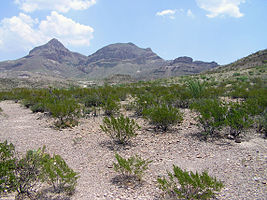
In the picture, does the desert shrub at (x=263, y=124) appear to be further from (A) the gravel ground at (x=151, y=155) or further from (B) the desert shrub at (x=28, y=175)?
(B) the desert shrub at (x=28, y=175)

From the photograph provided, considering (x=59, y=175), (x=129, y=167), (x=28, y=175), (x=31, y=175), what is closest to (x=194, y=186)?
(x=129, y=167)

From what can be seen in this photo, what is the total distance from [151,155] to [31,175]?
2.66 meters

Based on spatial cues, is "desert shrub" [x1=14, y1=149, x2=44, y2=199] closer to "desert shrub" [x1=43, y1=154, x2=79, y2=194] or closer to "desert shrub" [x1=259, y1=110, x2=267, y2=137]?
"desert shrub" [x1=43, y1=154, x2=79, y2=194]

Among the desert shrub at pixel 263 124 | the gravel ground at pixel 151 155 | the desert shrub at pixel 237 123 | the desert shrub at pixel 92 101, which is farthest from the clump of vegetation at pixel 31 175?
the desert shrub at pixel 92 101

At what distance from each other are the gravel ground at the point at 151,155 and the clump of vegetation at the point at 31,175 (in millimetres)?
337

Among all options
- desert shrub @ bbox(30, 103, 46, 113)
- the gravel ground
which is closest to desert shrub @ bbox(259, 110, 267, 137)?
the gravel ground

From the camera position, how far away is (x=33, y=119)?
909 cm

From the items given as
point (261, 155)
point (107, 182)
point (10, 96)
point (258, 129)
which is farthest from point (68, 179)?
point (10, 96)

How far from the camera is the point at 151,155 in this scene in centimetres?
498

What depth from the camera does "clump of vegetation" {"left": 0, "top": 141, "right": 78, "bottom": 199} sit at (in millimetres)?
3276

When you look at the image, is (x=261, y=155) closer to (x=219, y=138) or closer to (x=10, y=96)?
(x=219, y=138)

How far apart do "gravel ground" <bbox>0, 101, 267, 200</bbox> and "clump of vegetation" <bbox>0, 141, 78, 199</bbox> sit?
0.34 metres

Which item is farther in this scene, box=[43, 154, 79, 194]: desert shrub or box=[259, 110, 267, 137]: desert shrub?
box=[259, 110, 267, 137]: desert shrub

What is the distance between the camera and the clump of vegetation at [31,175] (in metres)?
3.28
